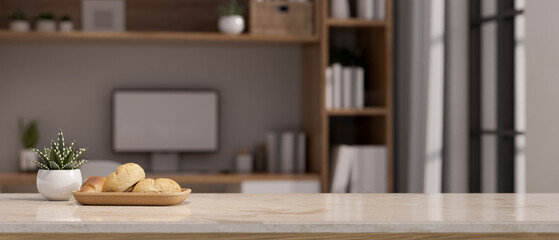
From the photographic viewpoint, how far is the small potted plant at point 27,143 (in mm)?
4691

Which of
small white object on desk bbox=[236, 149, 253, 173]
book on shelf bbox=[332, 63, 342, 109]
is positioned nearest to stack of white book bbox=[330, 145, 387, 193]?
book on shelf bbox=[332, 63, 342, 109]

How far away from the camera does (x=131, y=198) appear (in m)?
1.97

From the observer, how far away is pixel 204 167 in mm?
5020

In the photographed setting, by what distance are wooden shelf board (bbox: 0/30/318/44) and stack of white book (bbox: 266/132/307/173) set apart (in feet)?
2.12

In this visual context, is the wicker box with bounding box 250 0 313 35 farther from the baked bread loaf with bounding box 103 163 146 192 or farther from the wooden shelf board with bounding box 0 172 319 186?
the baked bread loaf with bounding box 103 163 146 192

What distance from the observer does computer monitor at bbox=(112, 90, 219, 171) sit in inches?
192

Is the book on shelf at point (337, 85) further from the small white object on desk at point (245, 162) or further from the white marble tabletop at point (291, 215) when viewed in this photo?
the white marble tabletop at point (291, 215)

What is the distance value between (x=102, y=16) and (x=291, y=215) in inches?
129

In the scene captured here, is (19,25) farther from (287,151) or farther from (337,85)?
(337,85)

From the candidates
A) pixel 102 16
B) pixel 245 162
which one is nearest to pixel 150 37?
pixel 102 16

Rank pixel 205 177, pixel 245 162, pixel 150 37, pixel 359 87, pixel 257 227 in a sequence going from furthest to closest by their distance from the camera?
pixel 245 162
pixel 359 87
pixel 150 37
pixel 205 177
pixel 257 227

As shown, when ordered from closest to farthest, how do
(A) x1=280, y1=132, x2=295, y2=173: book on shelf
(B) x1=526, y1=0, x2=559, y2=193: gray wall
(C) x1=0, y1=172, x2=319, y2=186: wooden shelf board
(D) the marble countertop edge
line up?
1. (D) the marble countertop edge
2. (B) x1=526, y1=0, x2=559, y2=193: gray wall
3. (C) x1=0, y1=172, x2=319, y2=186: wooden shelf board
4. (A) x1=280, y1=132, x2=295, y2=173: book on shelf

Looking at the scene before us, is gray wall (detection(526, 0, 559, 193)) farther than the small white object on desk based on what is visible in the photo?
No

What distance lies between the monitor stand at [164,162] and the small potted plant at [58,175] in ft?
8.98
